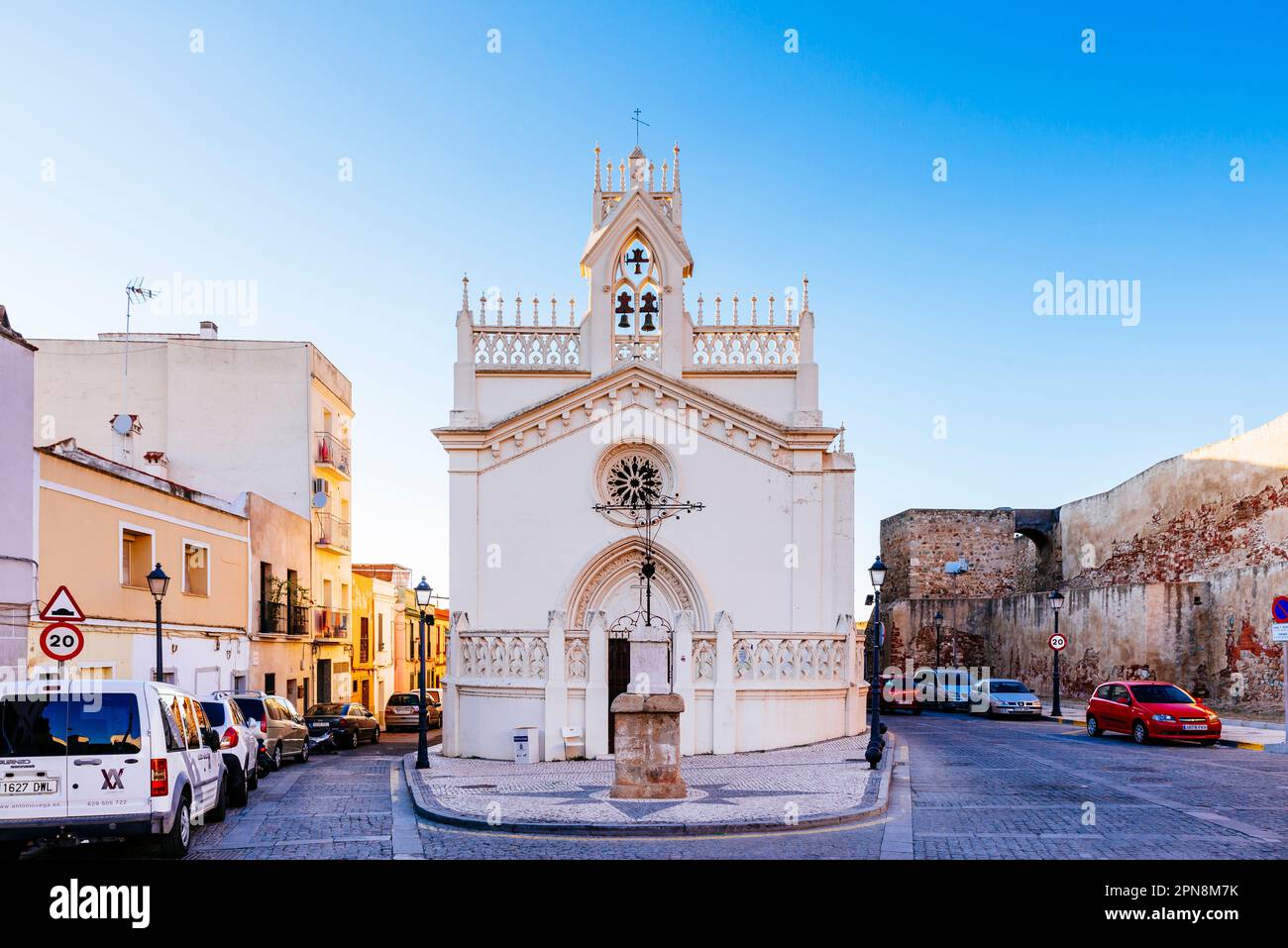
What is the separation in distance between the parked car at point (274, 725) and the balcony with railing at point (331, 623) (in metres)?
14.1

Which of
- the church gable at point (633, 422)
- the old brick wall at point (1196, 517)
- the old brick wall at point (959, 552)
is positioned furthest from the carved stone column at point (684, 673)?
the old brick wall at point (959, 552)

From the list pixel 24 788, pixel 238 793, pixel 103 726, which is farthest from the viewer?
pixel 238 793

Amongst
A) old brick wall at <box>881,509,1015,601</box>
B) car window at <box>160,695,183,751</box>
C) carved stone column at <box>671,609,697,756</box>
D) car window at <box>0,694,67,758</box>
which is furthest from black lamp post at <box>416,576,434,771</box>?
old brick wall at <box>881,509,1015,601</box>

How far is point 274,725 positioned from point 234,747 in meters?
7.25

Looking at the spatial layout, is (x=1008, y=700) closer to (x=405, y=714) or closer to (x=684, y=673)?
(x=684, y=673)

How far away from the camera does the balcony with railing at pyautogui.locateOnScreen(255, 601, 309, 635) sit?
108 feet

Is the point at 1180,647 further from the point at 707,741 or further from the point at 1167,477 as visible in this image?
the point at 707,741

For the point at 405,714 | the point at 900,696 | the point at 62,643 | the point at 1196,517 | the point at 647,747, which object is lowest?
the point at 405,714

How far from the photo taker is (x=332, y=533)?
133 feet

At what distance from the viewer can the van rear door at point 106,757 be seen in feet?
33.3

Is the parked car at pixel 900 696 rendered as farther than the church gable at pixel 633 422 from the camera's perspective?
Yes

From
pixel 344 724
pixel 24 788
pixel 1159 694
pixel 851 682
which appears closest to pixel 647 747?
pixel 24 788

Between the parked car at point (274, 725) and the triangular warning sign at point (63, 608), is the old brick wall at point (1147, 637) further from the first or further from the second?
the triangular warning sign at point (63, 608)

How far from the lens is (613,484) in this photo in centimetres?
2566
